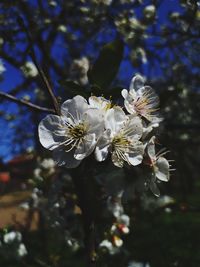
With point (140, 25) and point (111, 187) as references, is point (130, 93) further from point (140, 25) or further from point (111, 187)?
point (140, 25)

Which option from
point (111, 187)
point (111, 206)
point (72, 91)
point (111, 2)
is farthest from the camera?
point (111, 2)

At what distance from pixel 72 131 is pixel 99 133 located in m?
0.13

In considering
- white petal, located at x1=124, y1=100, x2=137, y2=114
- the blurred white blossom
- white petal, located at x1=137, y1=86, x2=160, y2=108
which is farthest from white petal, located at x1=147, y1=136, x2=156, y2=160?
the blurred white blossom

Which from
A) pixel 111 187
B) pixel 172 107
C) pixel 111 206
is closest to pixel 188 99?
pixel 172 107

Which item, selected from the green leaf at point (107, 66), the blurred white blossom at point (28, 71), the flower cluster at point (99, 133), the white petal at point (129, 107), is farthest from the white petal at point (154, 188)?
the blurred white blossom at point (28, 71)

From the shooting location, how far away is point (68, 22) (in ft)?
15.2

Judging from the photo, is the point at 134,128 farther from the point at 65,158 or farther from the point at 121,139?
the point at 65,158

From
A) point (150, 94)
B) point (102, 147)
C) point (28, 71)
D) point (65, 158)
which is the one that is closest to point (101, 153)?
point (102, 147)

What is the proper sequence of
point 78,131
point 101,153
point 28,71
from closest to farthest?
point 101,153, point 78,131, point 28,71

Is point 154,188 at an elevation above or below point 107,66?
below

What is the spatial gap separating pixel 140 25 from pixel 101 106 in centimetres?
309

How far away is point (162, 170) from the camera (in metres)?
1.34

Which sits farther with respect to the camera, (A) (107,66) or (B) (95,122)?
(A) (107,66)

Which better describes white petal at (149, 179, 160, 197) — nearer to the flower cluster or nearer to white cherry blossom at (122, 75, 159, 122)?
the flower cluster
